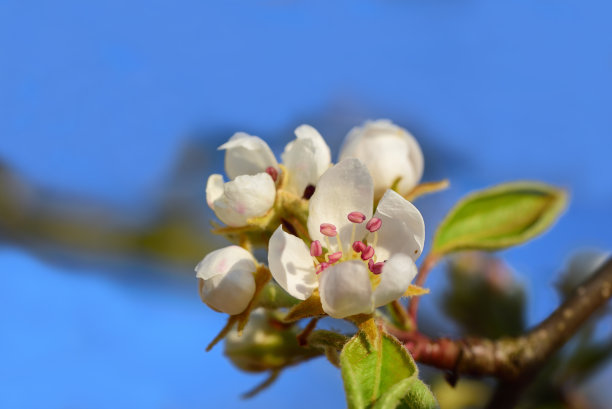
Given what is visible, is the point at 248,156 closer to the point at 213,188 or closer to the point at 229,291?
the point at 213,188

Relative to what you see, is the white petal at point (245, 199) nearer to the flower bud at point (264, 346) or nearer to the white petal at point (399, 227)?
the white petal at point (399, 227)

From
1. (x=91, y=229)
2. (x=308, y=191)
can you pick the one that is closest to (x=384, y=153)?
(x=308, y=191)

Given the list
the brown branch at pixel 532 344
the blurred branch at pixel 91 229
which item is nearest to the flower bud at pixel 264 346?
the brown branch at pixel 532 344

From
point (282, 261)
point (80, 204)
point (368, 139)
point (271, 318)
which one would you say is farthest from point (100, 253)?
point (282, 261)

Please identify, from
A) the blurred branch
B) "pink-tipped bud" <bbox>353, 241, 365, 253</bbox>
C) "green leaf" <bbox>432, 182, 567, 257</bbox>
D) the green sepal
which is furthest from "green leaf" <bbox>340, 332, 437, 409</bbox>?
the blurred branch

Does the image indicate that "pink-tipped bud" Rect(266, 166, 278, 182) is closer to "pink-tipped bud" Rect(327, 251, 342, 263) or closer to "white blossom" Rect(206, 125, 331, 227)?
"white blossom" Rect(206, 125, 331, 227)

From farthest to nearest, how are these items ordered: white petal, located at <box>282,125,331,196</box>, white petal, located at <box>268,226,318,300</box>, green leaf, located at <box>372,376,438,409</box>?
1. white petal, located at <box>282,125,331,196</box>
2. white petal, located at <box>268,226,318,300</box>
3. green leaf, located at <box>372,376,438,409</box>
